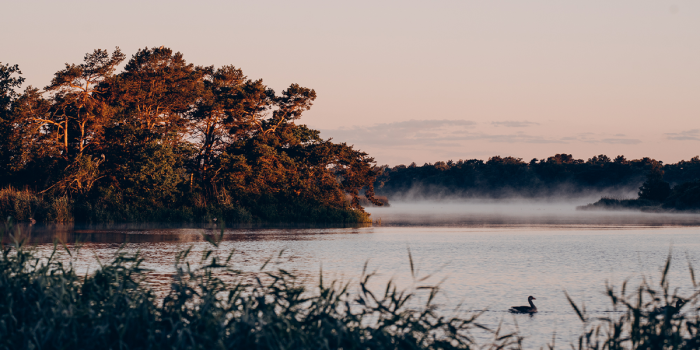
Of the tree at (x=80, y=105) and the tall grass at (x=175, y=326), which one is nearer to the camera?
the tall grass at (x=175, y=326)

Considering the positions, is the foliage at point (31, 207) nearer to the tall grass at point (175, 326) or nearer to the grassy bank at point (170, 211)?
the grassy bank at point (170, 211)

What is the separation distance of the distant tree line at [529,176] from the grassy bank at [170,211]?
8093 centimetres

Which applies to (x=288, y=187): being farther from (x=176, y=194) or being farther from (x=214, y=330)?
(x=214, y=330)

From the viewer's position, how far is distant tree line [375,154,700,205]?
120750 millimetres

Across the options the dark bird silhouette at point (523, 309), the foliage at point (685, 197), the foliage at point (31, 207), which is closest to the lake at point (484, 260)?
the dark bird silhouette at point (523, 309)

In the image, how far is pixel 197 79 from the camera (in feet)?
146

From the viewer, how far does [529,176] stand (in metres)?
135

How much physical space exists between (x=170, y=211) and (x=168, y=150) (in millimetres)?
4150

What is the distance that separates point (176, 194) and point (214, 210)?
113 inches

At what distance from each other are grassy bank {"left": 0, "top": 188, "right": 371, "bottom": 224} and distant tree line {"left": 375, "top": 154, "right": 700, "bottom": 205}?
80926 mm

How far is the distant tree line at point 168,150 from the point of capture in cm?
4059

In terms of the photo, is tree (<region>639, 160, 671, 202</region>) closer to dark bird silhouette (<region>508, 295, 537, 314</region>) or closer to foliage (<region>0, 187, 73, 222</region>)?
foliage (<region>0, 187, 73, 222</region>)

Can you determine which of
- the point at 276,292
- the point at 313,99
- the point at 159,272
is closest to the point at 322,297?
the point at 276,292

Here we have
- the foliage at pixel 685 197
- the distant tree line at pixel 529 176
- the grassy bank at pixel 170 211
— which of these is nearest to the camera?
the grassy bank at pixel 170 211
